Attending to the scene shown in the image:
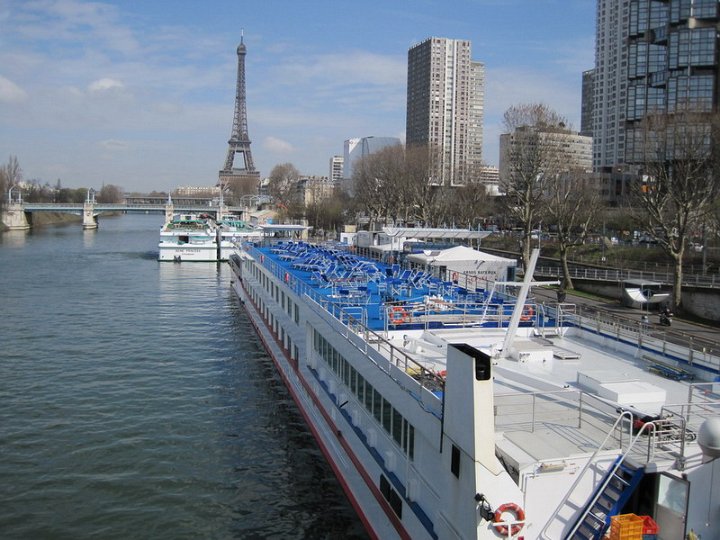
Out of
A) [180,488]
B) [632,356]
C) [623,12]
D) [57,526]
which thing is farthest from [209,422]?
[623,12]

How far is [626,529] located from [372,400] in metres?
6.05

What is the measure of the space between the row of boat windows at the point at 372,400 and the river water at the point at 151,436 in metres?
2.77

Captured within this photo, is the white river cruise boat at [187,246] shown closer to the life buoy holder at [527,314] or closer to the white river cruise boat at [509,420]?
the white river cruise boat at [509,420]

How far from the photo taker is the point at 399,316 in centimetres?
1706

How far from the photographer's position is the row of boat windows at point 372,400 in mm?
11328

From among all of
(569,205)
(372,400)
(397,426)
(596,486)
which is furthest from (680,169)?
(596,486)

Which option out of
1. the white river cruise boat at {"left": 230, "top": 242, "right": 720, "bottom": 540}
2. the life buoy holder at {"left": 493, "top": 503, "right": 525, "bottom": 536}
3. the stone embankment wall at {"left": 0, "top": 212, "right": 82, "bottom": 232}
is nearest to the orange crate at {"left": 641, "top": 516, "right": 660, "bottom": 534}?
the white river cruise boat at {"left": 230, "top": 242, "right": 720, "bottom": 540}

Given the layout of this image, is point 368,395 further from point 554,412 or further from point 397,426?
point 554,412

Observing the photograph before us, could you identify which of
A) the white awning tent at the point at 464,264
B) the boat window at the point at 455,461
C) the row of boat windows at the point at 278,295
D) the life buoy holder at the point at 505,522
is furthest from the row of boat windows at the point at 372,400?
the white awning tent at the point at 464,264

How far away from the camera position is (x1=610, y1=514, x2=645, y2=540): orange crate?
26.3 feet

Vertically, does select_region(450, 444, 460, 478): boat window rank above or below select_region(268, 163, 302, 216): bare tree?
below

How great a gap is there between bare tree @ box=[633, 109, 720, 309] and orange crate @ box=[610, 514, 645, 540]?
27.8 metres

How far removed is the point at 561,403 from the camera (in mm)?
10867

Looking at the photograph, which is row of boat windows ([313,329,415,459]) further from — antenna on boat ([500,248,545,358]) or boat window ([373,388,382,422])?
antenna on boat ([500,248,545,358])
